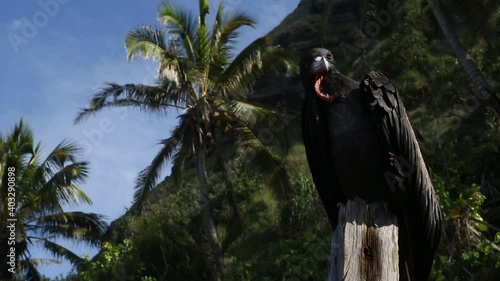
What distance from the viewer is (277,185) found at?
15703 millimetres

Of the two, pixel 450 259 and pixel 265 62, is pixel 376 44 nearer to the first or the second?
pixel 265 62

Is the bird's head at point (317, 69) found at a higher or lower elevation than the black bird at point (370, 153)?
higher

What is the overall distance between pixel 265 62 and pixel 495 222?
5264 millimetres

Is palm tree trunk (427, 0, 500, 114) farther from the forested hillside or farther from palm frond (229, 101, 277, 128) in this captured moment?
palm frond (229, 101, 277, 128)

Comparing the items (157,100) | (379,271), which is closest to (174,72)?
(157,100)

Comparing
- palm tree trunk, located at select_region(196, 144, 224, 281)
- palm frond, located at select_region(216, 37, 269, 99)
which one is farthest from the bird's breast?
palm frond, located at select_region(216, 37, 269, 99)

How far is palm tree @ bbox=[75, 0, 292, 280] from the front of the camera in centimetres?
1575

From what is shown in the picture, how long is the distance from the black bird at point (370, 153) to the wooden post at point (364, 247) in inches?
10.9

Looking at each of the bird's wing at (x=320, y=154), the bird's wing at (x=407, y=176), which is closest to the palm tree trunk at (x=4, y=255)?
the bird's wing at (x=320, y=154)

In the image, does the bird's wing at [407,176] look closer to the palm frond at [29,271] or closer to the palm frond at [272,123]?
the palm frond at [272,123]

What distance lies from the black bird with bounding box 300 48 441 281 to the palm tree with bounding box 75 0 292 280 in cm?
1087

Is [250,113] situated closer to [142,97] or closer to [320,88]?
[142,97]

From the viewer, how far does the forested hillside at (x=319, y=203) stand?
12578 millimetres

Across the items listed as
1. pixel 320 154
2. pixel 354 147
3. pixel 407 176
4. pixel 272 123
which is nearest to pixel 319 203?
pixel 272 123
